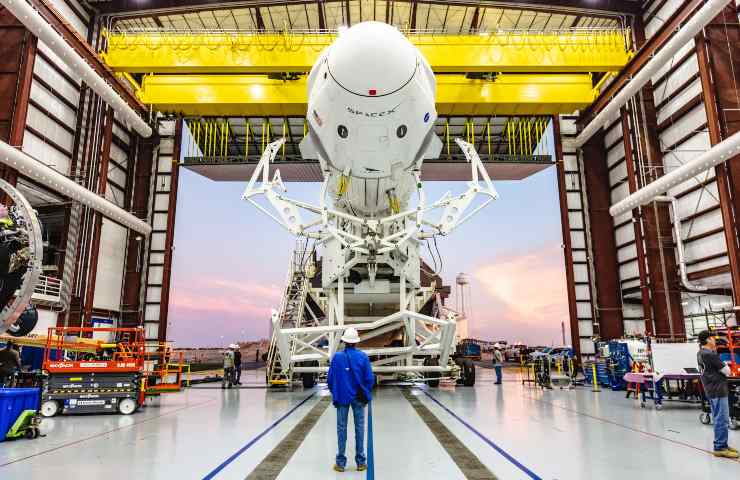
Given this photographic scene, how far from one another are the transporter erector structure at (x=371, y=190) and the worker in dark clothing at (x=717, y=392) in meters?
4.08

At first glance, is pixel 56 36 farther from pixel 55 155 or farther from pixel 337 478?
pixel 337 478

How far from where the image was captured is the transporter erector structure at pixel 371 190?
552 cm

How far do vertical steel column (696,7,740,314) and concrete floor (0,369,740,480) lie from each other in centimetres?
553

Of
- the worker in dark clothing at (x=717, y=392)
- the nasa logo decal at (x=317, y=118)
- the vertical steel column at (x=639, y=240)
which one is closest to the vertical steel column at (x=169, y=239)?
the nasa logo decal at (x=317, y=118)

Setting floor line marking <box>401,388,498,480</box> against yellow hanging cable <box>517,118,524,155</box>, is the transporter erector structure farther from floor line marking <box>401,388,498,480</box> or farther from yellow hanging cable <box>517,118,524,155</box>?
yellow hanging cable <box>517,118,524,155</box>

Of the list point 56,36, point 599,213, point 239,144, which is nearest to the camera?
point 56,36

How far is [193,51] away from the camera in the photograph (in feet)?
50.4

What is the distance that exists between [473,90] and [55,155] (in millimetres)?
Answer: 14966

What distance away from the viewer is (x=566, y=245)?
19.1m

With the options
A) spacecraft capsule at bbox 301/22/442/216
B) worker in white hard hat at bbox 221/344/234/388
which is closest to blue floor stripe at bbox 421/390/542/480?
spacecraft capsule at bbox 301/22/442/216

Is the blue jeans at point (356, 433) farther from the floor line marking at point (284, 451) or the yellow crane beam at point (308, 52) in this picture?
the yellow crane beam at point (308, 52)

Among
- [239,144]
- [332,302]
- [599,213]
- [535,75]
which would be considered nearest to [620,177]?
[599,213]

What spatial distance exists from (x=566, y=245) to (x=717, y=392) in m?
14.9

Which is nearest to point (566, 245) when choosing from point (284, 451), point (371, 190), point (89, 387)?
point (371, 190)
